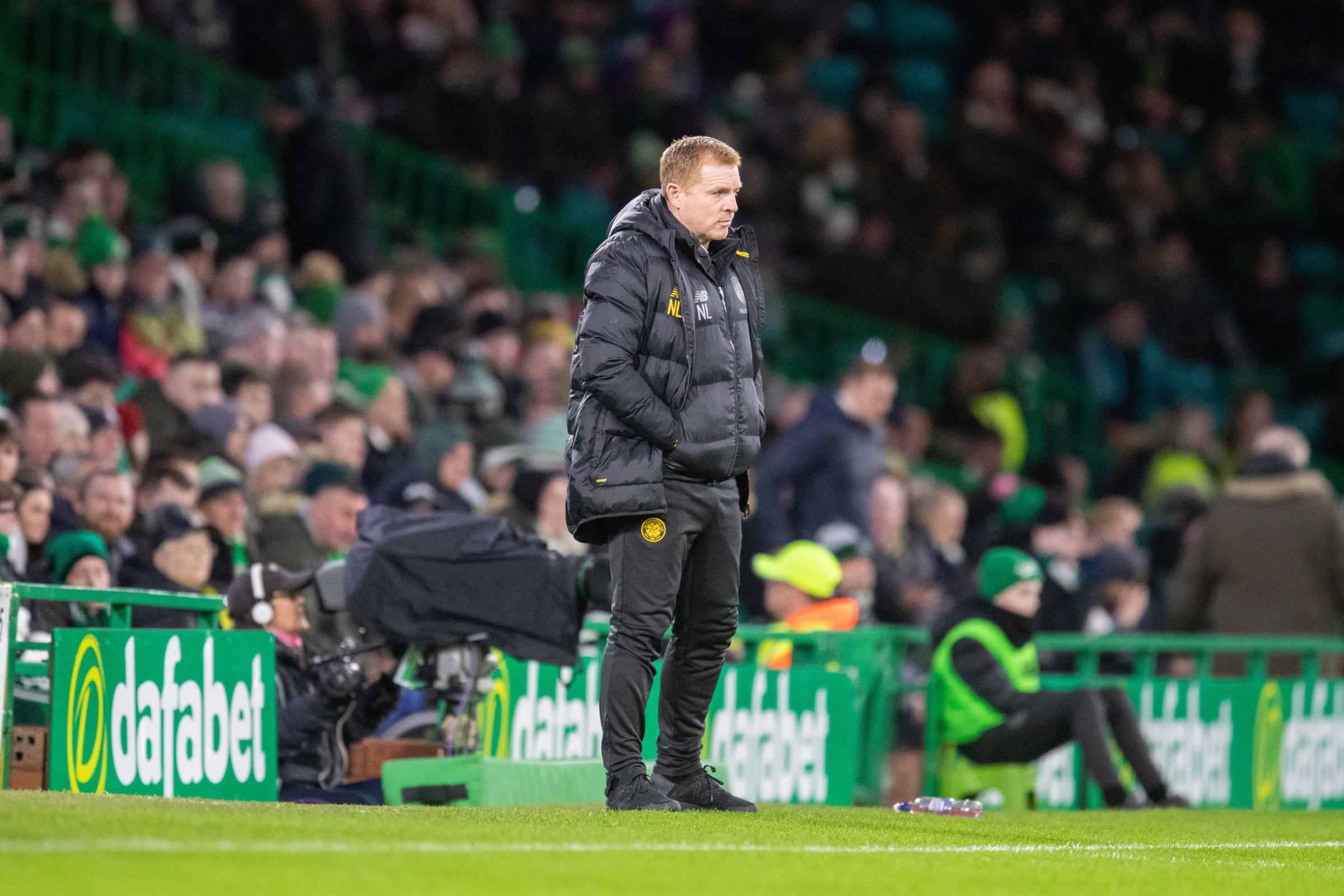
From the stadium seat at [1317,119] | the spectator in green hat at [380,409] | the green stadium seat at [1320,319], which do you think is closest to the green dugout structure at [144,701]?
the spectator in green hat at [380,409]

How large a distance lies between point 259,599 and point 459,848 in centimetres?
278

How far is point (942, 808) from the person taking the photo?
785 cm

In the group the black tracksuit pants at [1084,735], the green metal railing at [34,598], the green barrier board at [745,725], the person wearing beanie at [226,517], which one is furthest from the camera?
the person wearing beanie at [226,517]

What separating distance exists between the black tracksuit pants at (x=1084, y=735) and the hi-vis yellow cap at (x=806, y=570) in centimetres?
113

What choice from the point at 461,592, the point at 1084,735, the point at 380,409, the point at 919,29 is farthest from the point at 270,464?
the point at 919,29

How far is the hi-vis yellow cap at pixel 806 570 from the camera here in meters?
10.3

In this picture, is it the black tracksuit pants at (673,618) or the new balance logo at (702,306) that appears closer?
the black tracksuit pants at (673,618)

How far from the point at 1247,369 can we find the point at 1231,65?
363 cm

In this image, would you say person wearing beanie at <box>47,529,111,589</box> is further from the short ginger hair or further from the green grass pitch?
the short ginger hair

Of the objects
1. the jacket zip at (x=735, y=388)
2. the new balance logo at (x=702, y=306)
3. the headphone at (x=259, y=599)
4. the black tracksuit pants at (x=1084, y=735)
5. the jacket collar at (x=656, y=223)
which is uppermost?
the jacket collar at (x=656, y=223)

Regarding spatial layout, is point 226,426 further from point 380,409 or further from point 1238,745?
point 1238,745

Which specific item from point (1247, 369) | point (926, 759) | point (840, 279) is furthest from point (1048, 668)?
point (1247, 369)

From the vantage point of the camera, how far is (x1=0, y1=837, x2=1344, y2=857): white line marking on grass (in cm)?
502

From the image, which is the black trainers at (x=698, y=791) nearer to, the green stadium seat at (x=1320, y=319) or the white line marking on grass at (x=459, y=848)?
the white line marking on grass at (x=459, y=848)
